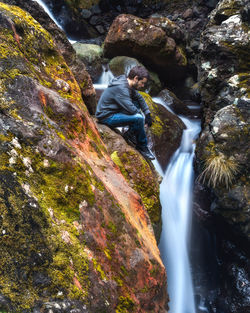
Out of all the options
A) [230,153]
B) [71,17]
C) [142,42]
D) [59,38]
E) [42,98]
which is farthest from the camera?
[71,17]

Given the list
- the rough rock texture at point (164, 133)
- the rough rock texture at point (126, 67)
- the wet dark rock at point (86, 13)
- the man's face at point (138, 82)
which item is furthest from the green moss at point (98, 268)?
the wet dark rock at point (86, 13)

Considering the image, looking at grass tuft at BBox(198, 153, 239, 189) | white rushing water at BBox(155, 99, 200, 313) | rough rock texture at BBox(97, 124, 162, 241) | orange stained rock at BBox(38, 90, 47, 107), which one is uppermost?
orange stained rock at BBox(38, 90, 47, 107)

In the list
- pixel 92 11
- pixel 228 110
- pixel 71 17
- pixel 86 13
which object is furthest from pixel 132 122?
pixel 92 11

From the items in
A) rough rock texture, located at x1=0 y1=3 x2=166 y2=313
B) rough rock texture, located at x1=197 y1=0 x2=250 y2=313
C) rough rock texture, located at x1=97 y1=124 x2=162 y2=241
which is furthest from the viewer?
rough rock texture, located at x1=197 y1=0 x2=250 y2=313

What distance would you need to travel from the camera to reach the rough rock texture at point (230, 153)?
6.06 meters

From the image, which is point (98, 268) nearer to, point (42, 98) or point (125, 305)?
point (125, 305)

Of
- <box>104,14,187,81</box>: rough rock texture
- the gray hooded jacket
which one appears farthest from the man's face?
<box>104,14,187,81</box>: rough rock texture

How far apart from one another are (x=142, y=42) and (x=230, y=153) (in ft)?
25.0

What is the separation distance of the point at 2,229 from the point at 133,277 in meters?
1.20

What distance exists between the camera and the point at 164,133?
765 cm

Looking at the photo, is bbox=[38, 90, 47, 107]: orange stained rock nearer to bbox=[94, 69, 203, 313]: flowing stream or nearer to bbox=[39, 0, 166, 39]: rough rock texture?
bbox=[94, 69, 203, 313]: flowing stream

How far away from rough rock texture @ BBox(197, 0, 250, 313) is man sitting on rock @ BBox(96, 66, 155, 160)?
92.1 inches

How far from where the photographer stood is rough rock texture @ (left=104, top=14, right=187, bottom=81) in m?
11.6

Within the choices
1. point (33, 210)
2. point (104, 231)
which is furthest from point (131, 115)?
point (33, 210)
